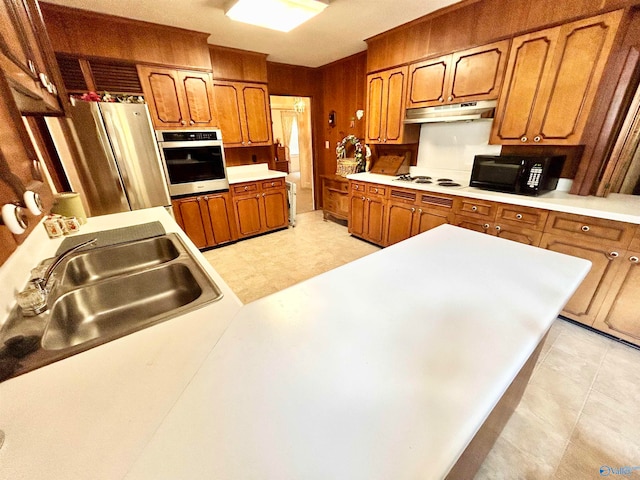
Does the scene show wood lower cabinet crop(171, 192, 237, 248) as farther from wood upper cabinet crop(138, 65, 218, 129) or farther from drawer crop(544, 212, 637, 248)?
drawer crop(544, 212, 637, 248)

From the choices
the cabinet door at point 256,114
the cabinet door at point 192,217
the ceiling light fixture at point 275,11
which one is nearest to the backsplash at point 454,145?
the ceiling light fixture at point 275,11

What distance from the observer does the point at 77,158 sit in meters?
2.51

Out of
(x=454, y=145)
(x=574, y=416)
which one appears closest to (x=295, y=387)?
(x=574, y=416)

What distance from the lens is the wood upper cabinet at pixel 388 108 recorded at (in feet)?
9.83

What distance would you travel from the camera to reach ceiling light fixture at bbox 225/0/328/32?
210cm

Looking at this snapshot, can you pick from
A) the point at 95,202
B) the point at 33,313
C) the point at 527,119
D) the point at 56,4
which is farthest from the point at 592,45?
the point at 95,202

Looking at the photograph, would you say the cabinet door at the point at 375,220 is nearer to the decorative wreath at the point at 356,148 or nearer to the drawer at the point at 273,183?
the decorative wreath at the point at 356,148

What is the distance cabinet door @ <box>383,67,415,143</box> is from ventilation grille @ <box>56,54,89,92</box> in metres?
3.27

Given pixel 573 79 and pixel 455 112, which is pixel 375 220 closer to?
pixel 455 112

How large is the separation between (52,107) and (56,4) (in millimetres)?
2032

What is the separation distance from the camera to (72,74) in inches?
98.8

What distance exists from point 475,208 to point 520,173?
0.43 m

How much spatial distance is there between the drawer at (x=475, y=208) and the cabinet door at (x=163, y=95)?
3.21m

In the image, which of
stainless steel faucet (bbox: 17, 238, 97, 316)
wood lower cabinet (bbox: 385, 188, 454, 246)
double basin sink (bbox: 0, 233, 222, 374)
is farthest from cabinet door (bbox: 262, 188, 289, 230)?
stainless steel faucet (bbox: 17, 238, 97, 316)
